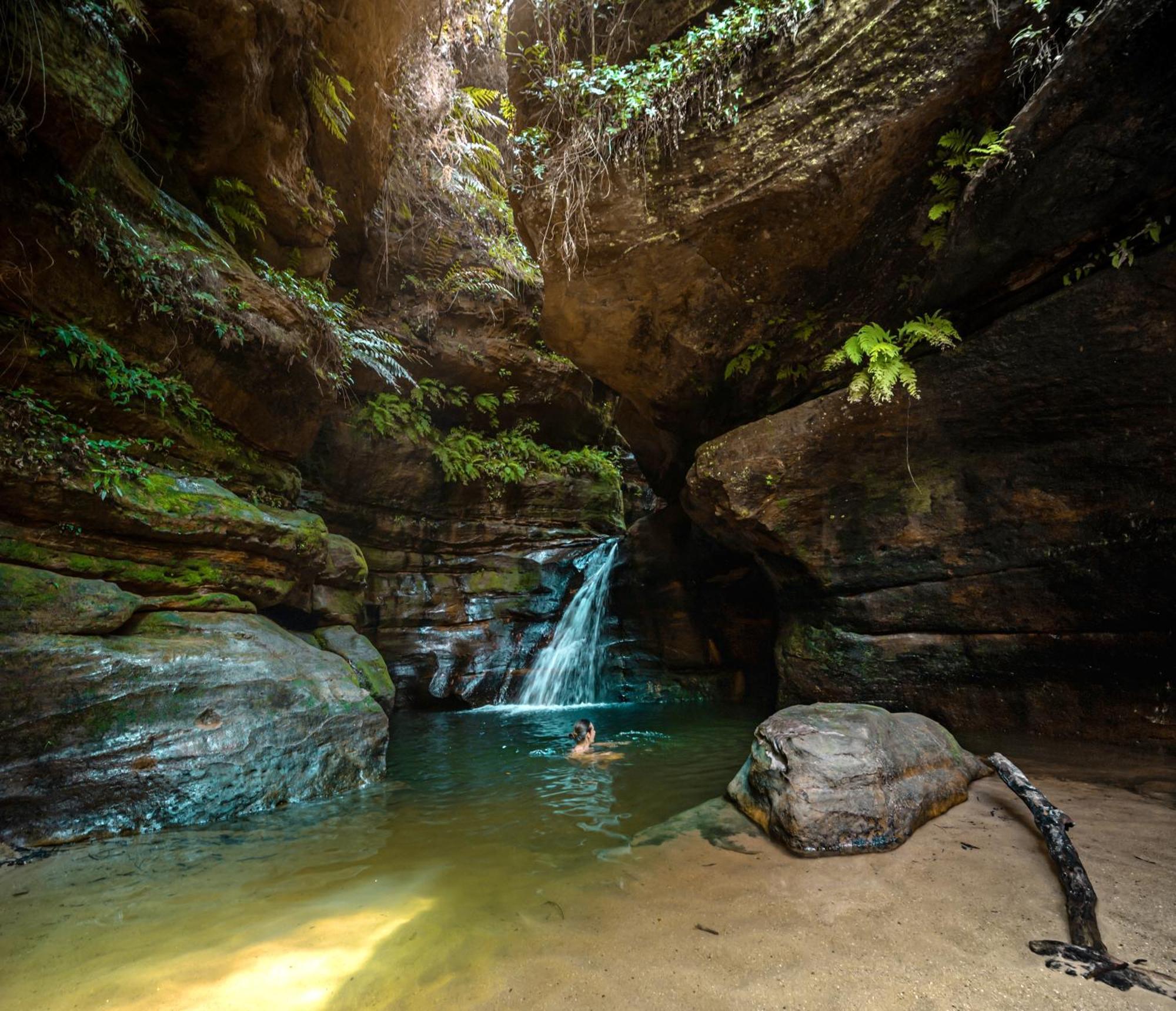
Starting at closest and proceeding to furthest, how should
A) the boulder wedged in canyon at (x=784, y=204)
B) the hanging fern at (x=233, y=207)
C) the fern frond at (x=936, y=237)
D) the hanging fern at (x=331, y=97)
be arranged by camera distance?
the boulder wedged in canyon at (x=784, y=204)
the fern frond at (x=936, y=237)
the hanging fern at (x=233, y=207)
the hanging fern at (x=331, y=97)

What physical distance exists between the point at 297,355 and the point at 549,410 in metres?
6.99

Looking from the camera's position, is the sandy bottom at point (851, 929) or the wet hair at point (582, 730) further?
the wet hair at point (582, 730)

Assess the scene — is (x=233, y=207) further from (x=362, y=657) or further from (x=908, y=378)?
(x=908, y=378)

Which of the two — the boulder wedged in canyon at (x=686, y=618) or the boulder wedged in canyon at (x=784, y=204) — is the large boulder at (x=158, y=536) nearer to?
the boulder wedged in canyon at (x=784, y=204)

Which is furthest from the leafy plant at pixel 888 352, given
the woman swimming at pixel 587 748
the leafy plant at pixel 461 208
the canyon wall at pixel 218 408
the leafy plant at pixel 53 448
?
the leafy plant at pixel 53 448

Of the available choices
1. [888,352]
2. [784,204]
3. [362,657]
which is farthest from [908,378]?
[362,657]

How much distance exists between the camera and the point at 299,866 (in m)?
3.11

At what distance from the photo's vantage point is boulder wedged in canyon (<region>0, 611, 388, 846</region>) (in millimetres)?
3434

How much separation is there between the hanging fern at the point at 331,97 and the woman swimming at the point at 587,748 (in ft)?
27.6

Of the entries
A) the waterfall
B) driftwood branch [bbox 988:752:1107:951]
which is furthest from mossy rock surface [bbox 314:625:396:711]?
driftwood branch [bbox 988:752:1107:951]

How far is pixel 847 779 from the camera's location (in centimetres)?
307

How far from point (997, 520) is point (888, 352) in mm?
2088

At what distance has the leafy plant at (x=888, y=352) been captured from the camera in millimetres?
5328

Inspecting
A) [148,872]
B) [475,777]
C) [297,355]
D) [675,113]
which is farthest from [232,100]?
[475,777]
